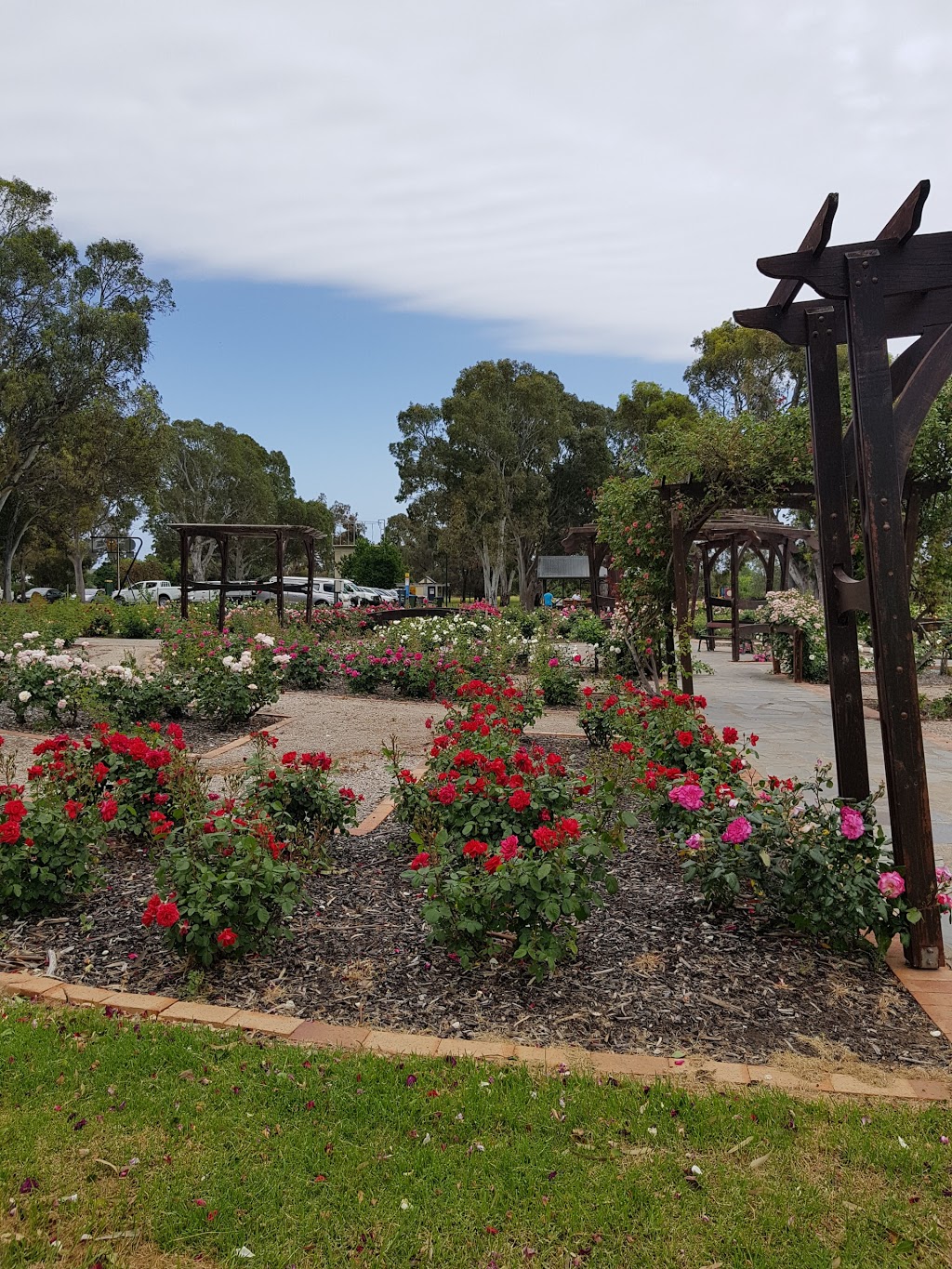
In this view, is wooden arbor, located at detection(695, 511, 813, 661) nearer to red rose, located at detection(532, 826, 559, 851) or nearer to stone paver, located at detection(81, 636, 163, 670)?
stone paver, located at detection(81, 636, 163, 670)

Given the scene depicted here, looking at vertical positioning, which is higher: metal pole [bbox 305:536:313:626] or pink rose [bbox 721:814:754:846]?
metal pole [bbox 305:536:313:626]

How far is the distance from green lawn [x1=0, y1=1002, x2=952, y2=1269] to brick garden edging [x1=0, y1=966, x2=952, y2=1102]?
0.09 m

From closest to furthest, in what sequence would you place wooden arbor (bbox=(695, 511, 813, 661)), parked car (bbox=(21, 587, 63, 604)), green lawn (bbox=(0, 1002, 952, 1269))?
green lawn (bbox=(0, 1002, 952, 1269)), wooden arbor (bbox=(695, 511, 813, 661)), parked car (bbox=(21, 587, 63, 604))

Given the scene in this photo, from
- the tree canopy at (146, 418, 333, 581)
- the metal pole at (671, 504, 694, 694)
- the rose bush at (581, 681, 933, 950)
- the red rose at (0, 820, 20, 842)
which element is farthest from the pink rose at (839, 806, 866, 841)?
the tree canopy at (146, 418, 333, 581)

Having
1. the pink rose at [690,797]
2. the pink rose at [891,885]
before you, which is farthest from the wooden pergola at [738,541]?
the pink rose at [891,885]

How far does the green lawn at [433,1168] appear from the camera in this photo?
5.48 ft

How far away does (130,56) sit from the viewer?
6.38 m

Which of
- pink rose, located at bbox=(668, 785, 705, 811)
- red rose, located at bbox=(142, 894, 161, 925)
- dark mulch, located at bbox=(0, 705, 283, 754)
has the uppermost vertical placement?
pink rose, located at bbox=(668, 785, 705, 811)

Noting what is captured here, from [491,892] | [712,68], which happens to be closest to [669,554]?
[712,68]

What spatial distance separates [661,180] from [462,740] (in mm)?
6112

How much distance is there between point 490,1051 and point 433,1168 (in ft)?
1.65

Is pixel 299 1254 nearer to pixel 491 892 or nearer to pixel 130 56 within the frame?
pixel 491 892

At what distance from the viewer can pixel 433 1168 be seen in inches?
73.4

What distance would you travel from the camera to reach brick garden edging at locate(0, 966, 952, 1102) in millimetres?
2201
